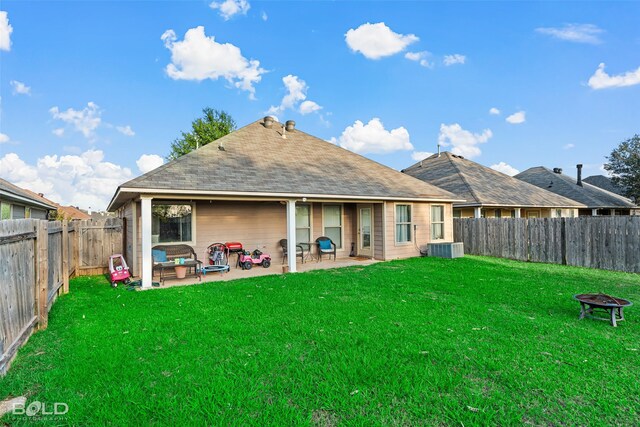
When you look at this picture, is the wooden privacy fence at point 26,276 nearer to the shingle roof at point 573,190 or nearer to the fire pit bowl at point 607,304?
the fire pit bowl at point 607,304

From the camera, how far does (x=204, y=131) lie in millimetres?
29031

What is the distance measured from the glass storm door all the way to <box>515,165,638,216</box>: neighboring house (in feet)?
57.8

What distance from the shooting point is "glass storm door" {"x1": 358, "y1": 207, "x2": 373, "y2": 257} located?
39.6 feet

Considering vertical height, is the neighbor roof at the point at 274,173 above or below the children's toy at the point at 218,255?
→ above

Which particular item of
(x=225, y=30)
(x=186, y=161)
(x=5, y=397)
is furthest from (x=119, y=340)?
(x=225, y=30)

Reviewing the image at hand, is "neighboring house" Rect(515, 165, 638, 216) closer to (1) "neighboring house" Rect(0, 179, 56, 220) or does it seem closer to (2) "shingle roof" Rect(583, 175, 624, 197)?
(2) "shingle roof" Rect(583, 175, 624, 197)

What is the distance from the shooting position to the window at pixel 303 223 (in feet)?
37.6

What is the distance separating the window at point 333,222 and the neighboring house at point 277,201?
1.5 inches

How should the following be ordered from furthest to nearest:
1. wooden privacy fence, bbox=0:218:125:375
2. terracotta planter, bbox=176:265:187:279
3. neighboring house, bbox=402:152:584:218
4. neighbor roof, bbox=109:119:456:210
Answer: neighboring house, bbox=402:152:584:218 → terracotta planter, bbox=176:265:187:279 → neighbor roof, bbox=109:119:456:210 → wooden privacy fence, bbox=0:218:125:375

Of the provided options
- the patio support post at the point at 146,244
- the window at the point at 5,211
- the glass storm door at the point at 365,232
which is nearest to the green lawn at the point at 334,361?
the patio support post at the point at 146,244

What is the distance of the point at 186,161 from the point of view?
369 inches

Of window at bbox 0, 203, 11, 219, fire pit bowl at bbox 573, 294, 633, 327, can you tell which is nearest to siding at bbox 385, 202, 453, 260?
fire pit bowl at bbox 573, 294, 633, 327

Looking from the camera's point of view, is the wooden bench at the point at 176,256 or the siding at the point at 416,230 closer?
the wooden bench at the point at 176,256

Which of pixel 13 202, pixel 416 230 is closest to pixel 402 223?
pixel 416 230
